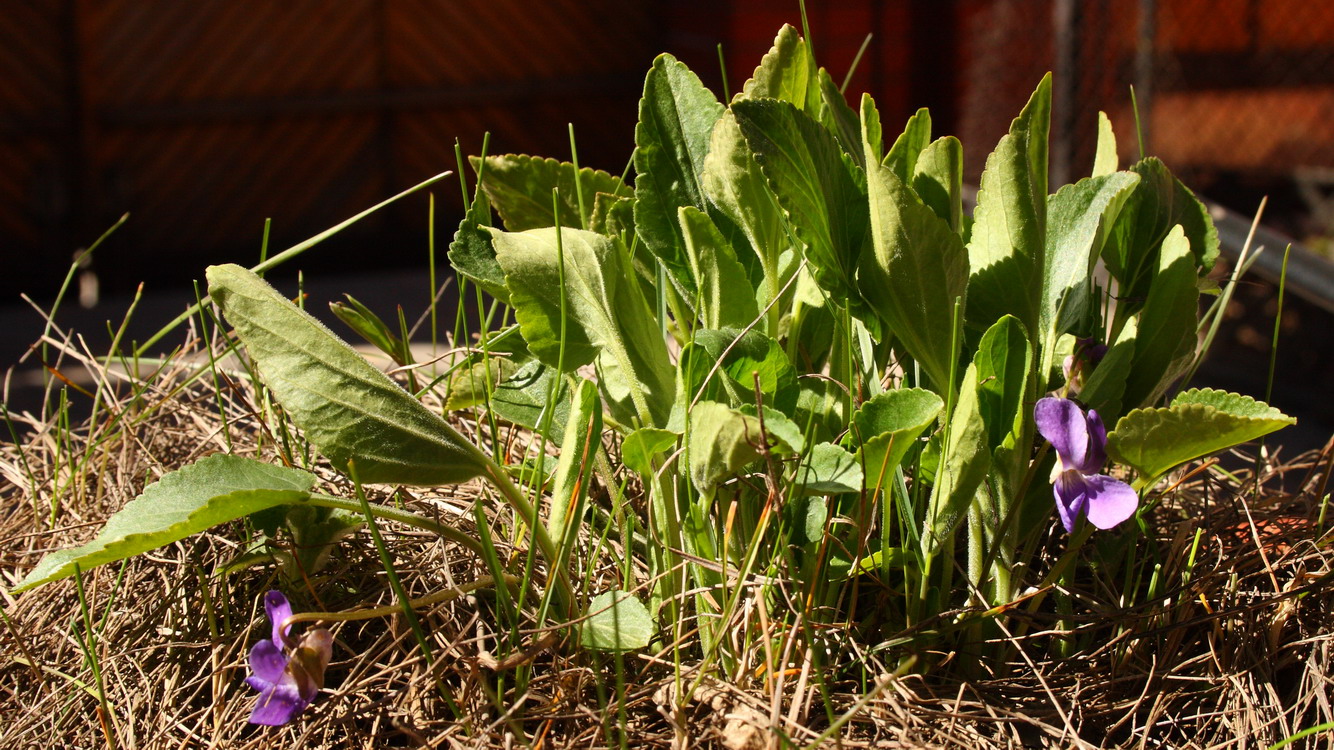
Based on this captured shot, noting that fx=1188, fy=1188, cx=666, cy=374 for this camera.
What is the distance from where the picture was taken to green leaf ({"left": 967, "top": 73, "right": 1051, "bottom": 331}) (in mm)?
685

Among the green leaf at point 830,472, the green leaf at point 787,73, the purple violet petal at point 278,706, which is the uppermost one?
the green leaf at point 787,73

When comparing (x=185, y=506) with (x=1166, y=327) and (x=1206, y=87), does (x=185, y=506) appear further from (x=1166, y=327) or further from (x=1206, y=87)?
(x=1206, y=87)

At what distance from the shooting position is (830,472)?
2.17ft

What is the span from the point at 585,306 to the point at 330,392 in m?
0.17

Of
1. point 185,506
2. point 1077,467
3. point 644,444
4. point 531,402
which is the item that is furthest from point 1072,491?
point 185,506

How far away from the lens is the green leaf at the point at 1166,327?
2.35 feet

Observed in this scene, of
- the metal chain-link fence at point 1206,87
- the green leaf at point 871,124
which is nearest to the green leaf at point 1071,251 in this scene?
the green leaf at point 871,124

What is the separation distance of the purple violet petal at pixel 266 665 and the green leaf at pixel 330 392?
0.34ft

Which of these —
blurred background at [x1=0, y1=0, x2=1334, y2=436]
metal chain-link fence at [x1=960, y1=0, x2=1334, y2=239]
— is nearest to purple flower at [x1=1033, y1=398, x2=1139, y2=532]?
metal chain-link fence at [x1=960, y1=0, x2=1334, y2=239]

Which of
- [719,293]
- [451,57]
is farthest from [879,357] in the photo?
[451,57]

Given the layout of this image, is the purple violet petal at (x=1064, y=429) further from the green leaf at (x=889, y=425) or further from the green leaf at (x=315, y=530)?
the green leaf at (x=315, y=530)

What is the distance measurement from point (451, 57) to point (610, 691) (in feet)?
19.6

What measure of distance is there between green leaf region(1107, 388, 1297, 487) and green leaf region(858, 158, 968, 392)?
108 millimetres

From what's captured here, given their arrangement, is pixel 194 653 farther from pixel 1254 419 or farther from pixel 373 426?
pixel 1254 419
